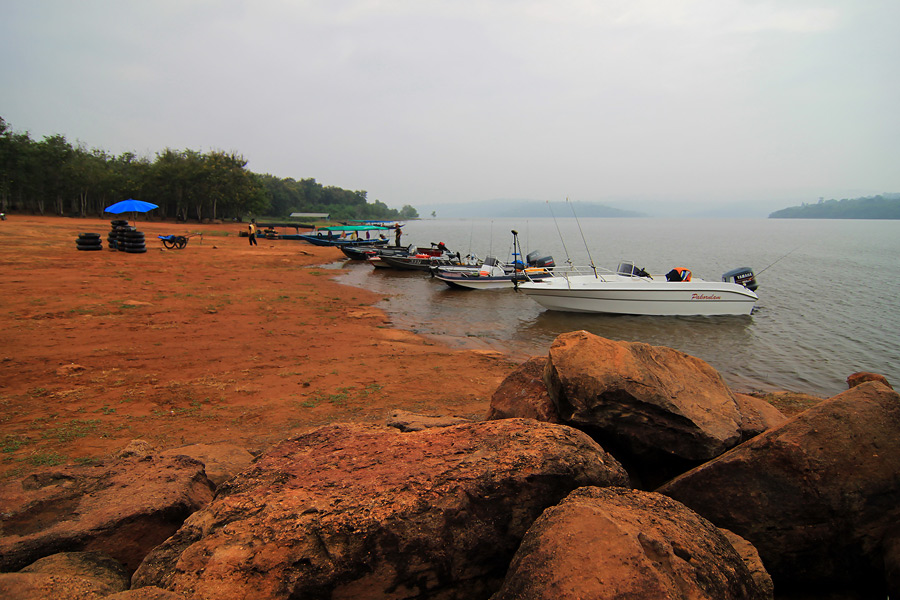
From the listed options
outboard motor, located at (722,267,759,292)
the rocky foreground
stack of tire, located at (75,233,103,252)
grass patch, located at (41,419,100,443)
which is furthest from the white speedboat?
stack of tire, located at (75,233,103,252)

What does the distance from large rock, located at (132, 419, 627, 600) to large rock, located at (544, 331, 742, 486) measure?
0.69m

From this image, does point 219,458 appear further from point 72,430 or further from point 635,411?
point 635,411

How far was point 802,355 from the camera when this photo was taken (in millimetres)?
14391

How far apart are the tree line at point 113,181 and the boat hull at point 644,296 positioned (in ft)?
190

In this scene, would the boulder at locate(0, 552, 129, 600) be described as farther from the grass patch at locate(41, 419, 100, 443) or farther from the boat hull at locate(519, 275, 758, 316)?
the boat hull at locate(519, 275, 758, 316)

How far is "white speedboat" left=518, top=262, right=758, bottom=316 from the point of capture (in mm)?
18438

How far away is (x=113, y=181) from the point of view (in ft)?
187

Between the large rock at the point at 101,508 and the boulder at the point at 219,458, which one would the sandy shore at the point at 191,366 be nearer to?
the boulder at the point at 219,458

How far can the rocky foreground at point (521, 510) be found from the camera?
8.16ft

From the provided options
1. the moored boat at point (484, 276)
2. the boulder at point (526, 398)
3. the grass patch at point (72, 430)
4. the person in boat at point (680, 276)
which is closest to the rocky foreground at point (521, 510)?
the boulder at point (526, 398)

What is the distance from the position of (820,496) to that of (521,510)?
2.25 m

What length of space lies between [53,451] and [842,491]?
26.2ft

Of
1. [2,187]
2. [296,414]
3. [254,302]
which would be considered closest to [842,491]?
[296,414]

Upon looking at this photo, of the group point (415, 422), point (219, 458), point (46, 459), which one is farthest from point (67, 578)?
point (46, 459)
